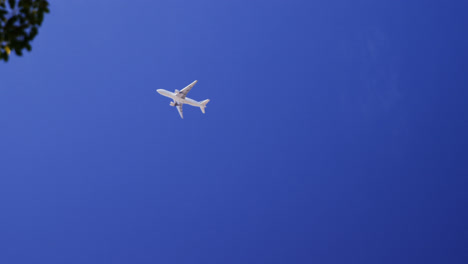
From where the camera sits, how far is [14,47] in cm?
1742

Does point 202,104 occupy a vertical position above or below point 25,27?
above

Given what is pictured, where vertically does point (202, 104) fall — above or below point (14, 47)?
above

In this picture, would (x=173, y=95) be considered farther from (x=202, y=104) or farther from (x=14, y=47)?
(x=14, y=47)

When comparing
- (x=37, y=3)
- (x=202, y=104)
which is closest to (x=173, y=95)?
(x=202, y=104)

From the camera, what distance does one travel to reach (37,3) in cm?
1817

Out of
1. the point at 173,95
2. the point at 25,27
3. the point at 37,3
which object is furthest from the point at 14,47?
the point at 173,95

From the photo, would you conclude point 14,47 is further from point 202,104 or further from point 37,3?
point 202,104

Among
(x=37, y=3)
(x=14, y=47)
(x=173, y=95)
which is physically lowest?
(x=14, y=47)

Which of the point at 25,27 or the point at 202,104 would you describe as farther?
the point at 202,104

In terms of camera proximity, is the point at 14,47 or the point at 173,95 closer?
the point at 14,47

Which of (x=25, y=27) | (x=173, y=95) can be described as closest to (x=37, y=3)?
(x=25, y=27)

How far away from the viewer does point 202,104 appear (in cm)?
11244

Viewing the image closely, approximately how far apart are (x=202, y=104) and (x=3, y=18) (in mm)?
95070

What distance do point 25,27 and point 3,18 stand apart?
2.69ft
